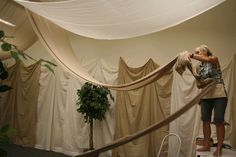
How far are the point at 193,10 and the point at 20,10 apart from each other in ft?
6.88

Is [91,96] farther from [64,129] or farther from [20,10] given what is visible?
[20,10]

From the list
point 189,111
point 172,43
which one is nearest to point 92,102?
point 189,111

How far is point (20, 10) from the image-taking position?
322cm

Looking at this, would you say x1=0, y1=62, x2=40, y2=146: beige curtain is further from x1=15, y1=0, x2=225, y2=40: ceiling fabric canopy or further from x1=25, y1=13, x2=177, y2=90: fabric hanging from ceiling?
x1=15, y1=0, x2=225, y2=40: ceiling fabric canopy

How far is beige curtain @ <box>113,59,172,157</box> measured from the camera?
5.01 meters

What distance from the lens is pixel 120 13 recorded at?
2.23 meters

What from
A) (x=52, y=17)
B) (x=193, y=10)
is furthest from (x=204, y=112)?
(x=52, y=17)

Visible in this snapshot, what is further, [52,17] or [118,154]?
[118,154]

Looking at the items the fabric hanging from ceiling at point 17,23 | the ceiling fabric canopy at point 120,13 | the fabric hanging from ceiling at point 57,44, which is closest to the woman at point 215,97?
the ceiling fabric canopy at point 120,13

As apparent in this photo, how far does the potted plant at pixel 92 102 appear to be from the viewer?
5230 millimetres

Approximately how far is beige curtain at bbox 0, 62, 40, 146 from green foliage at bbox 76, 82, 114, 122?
1.51 metres

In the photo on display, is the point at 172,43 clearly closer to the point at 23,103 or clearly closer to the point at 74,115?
the point at 74,115

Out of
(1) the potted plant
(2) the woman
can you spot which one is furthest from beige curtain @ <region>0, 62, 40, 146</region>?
(2) the woman

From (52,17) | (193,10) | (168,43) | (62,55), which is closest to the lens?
(193,10)
